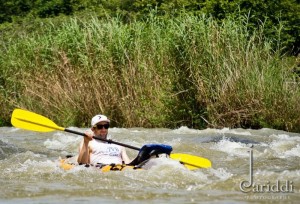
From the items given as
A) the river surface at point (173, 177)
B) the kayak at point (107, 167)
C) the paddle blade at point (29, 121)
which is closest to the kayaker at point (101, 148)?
the kayak at point (107, 167)

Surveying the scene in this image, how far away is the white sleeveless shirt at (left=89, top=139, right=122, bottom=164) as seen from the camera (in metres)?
9.24

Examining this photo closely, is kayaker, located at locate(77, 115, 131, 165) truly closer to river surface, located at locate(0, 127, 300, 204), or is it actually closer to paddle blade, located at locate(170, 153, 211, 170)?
river surface, located at locate(0, 127, 300, 204)

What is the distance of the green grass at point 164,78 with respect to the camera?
1359 centimetres

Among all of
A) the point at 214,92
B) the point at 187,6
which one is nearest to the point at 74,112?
the point at 214,92

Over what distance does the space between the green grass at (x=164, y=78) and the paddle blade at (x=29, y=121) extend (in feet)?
12.8

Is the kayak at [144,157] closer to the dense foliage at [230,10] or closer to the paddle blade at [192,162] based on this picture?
the paddle blade at [192,162]

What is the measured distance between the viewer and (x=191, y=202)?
690 cm

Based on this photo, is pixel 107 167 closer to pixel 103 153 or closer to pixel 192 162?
pixel 103 153

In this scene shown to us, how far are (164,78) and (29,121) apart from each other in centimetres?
424

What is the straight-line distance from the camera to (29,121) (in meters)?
10.5

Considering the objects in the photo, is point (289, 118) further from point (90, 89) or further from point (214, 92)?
point (90, 89)

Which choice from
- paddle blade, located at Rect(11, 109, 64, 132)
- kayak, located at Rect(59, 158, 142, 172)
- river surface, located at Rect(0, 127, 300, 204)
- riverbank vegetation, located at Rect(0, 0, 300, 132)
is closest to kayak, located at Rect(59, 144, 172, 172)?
kayak, located at Rect(59, 158, 142, 172)

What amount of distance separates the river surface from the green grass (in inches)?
54.2

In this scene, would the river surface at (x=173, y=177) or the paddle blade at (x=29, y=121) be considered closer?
the river surface at (x=173, y=177)
